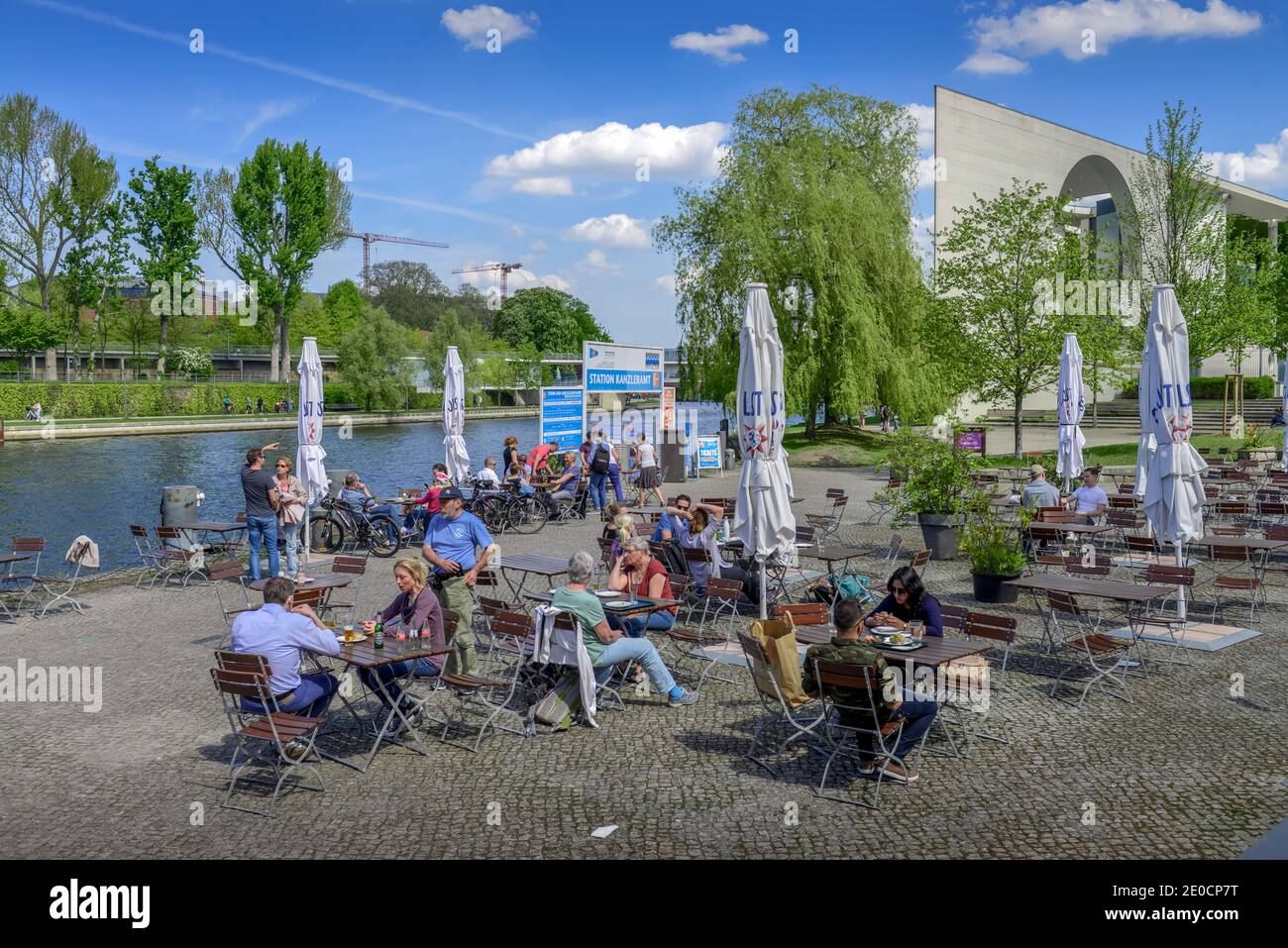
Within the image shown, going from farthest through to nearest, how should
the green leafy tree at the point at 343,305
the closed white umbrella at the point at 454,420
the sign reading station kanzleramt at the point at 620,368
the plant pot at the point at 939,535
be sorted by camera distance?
the green leafy tree at the point at 343,305 < the sign reading station kanzleramt at the point at 620,368 < the closed white umbrella at the point at 454,420 < the plant pot at the point at 939,535

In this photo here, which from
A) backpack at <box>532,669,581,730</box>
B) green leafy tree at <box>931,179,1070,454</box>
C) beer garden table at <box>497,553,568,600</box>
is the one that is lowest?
backpack at <box>532,669,581,730</box>

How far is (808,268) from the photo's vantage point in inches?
1330

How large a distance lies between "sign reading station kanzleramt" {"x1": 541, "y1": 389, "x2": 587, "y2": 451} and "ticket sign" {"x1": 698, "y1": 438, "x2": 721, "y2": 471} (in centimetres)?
508

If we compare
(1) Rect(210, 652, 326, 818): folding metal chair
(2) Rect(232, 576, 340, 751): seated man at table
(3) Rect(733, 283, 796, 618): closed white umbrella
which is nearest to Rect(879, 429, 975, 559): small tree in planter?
(3) Rect(733, 283, 796, 618): closed white umbrella

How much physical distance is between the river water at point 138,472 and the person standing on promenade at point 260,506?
19.6ft

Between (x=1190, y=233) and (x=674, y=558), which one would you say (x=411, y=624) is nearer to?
(x=674, y=558)

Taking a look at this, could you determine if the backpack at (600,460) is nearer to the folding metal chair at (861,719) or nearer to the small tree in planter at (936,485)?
the small tree in planter at (936,485)

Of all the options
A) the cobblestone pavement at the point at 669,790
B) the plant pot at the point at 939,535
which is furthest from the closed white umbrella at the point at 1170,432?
the plant pot at the point at 939,535

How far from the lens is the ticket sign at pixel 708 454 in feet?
97.8

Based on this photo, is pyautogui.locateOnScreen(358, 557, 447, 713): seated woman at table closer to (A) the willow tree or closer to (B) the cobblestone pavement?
(B) the cobblestone pavement

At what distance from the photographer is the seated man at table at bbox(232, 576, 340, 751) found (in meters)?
6.73

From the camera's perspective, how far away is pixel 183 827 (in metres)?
6.02

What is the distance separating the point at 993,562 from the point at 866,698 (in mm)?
6391

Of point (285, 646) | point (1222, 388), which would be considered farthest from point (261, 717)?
point (1222, 388)
